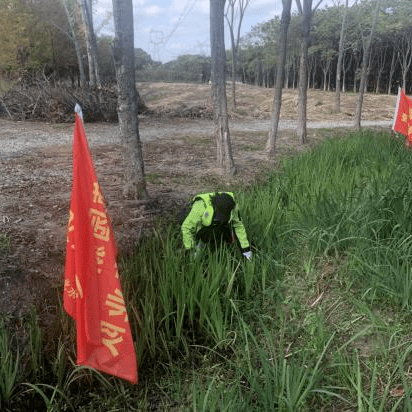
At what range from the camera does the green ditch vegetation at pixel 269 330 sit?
2010mm

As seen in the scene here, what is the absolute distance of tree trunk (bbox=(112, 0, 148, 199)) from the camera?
4.22 meters

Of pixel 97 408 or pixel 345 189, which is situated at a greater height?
pixel 345 189

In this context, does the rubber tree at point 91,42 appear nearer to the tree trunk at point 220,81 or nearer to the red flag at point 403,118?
the tree trunk at point 220,81

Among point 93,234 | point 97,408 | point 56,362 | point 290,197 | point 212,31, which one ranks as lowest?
point 97,408

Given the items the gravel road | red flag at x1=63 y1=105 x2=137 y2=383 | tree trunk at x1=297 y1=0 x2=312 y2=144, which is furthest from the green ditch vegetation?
tree trunk at x1=297 y1=0 x2=312 y2=144

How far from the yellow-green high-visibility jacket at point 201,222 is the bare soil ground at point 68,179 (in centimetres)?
55

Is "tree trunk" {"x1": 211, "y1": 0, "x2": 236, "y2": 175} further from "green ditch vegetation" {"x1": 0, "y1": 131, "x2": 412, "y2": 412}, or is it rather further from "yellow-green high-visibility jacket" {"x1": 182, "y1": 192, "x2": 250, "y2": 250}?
"yellow-green high-visibility jacket" {"x1": 182, "y1": 192, "x2": 250, "y2": 250}

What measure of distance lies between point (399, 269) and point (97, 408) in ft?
6.55

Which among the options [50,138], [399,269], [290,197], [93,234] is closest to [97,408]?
[93,234]

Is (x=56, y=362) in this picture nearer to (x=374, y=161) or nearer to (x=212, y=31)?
(x=374, y=161)

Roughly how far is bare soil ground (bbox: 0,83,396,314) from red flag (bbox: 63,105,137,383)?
101cm

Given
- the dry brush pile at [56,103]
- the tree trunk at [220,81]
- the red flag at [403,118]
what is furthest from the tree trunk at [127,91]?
the dry brush pile at [56,103]

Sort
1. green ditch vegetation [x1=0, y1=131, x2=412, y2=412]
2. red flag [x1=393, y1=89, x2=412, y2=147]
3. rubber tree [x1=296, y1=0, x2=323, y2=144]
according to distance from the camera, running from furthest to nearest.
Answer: rubber tree [x1=296, y1=0, x2=323, y2=144] < red flag [x1=393, y1=89, x2=412, y2=147] < green ditch vegetation [x1=0, y1=131, x2=412, y2=412]

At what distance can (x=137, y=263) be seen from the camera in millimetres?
3070
